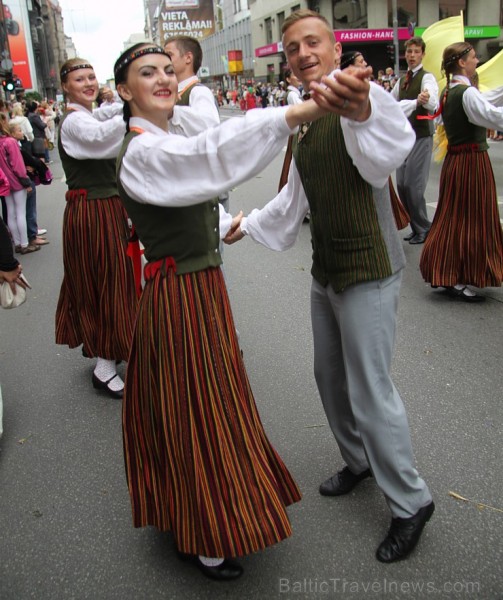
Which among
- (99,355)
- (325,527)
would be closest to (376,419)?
(325,527)

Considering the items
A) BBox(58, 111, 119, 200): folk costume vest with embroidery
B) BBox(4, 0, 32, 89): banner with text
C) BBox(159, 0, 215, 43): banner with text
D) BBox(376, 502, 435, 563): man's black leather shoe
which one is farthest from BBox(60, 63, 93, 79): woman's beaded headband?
BBox(159, 0, 215, 43): banner with text

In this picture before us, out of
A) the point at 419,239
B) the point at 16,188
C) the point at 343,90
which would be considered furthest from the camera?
the point at 16,188

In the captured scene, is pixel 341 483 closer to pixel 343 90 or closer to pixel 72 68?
pixel 343 90

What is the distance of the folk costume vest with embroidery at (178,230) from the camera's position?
2.02 m

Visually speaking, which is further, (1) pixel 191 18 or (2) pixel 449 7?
(1) pixel 191 18

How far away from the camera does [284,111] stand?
→ 5.57 ft

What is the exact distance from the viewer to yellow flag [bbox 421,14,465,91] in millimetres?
5699

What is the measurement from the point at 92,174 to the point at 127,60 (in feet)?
5.66

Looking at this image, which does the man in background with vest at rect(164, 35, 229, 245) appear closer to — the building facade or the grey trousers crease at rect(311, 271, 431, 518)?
the grey trousers crease at rect(311, 271, 431, 518)

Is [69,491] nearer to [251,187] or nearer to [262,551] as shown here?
[262,551]

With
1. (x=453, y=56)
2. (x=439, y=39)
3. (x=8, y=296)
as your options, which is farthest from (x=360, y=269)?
(x=439, y=39)

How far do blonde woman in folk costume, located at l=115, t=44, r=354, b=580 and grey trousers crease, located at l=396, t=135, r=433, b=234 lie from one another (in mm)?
4915

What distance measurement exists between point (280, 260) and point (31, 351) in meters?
2.97

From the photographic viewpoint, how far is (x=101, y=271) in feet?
12.4
